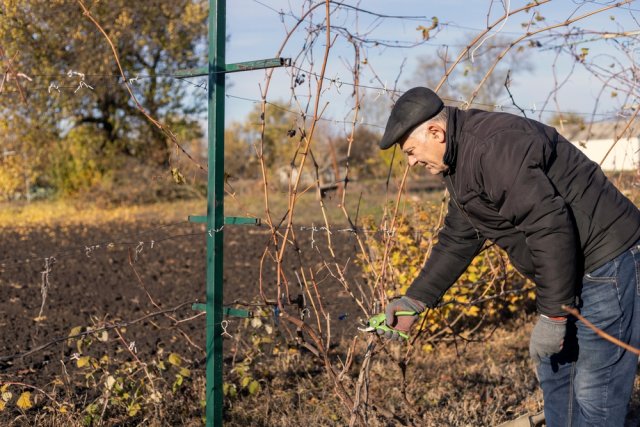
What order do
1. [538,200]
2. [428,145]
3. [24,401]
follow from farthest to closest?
[24,401], [428,145], [538,200]

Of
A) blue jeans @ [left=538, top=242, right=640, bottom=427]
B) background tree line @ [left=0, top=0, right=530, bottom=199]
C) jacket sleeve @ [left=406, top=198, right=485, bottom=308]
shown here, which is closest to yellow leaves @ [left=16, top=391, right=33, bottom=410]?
jacket sleeve @ [left=406, top=198, right=485, bottom=308]

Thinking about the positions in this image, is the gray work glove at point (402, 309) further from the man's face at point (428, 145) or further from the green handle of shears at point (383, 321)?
the man's face at point (428, 145)

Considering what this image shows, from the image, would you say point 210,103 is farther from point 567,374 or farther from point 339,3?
point 567,374

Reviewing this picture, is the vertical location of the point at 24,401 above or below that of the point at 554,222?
below

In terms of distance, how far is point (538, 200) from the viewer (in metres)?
2.23

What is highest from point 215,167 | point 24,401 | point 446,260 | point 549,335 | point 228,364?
point 215,167

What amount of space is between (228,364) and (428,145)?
2.75 meters

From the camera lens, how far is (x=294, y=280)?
806 centimetres

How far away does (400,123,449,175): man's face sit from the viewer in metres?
2.47

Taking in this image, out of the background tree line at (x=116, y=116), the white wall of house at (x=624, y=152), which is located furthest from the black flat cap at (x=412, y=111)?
the background tree line at (x=116, y=116)

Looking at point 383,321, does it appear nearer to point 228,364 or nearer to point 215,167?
point 215,167

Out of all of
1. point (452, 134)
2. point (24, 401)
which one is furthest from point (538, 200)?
point (24, 401)

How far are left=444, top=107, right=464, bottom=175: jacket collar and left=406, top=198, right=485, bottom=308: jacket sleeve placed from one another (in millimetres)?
429

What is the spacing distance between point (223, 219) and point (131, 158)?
1842 centimetres
